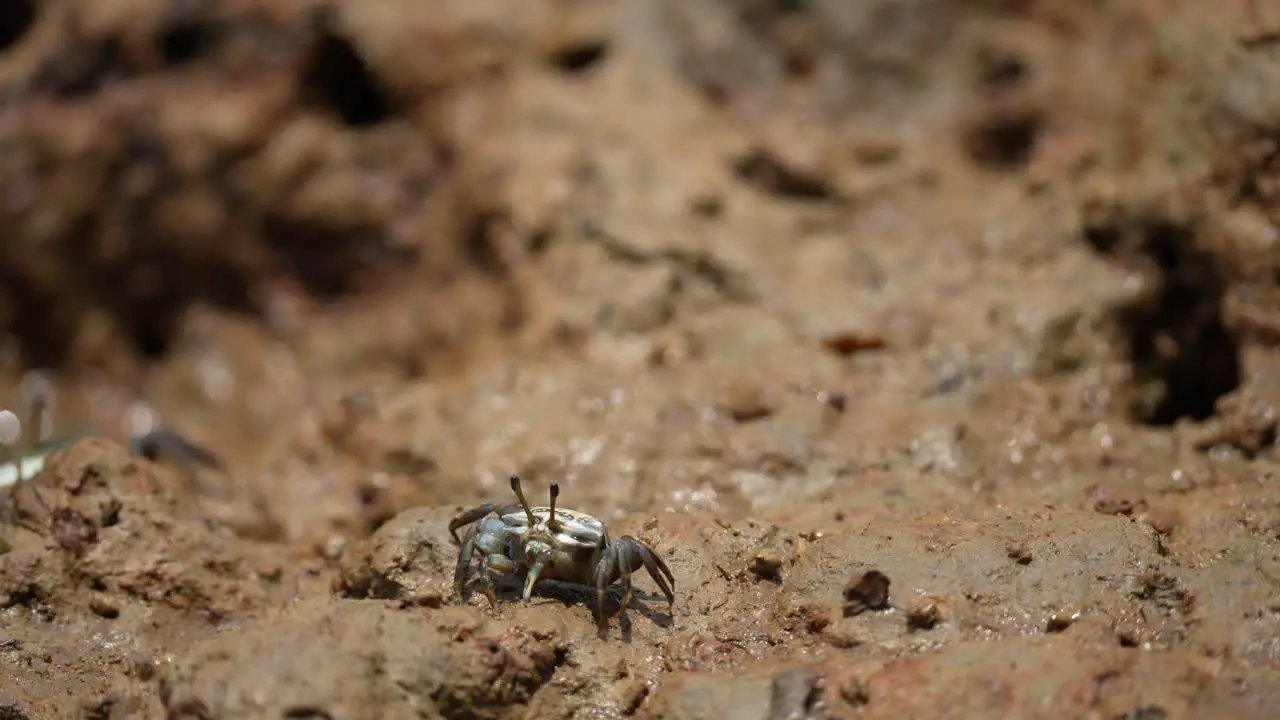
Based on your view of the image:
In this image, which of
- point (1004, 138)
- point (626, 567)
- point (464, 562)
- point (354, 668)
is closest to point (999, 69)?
point (1004, 138)

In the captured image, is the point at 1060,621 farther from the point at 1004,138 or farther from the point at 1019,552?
the point at 1004,138

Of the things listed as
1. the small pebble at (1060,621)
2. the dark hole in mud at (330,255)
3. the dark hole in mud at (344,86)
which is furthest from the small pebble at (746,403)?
the dark hole in mud at (344,86)

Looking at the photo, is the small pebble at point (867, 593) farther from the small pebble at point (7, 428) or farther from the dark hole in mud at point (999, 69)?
the dark hole in mud at point (999, 69)

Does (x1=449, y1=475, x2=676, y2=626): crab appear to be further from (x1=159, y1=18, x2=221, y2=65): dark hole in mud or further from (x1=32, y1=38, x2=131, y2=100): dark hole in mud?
(x1=32, y1=38, x2=131, y2=100): dark hole in mud

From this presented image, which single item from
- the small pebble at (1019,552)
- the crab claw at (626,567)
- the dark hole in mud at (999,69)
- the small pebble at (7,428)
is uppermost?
the small pebble at (7,428)

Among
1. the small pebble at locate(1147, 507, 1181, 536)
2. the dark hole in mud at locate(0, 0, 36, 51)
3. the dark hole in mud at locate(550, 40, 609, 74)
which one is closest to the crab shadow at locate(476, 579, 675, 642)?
the small pebble at locate(1147, 507, 1181, 536)
